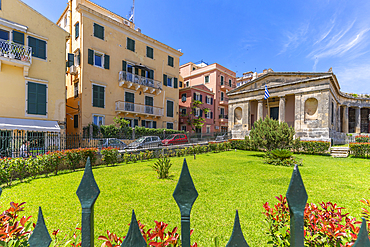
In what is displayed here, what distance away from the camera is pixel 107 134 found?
718 inches

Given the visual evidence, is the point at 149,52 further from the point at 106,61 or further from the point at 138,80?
the point at 106,61

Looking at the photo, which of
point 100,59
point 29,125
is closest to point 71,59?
point 100,59

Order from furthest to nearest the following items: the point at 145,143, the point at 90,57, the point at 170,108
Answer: the point at 170,108
the point at 90,57
the point at 145,143

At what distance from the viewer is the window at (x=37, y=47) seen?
14409mm

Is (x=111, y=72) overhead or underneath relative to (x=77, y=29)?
underneath

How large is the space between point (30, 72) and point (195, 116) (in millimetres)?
22288

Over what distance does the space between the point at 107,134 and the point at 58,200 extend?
1398 cm

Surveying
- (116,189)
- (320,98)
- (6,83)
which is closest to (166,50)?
(6,83)

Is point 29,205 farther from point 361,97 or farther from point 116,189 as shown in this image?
point 361,97

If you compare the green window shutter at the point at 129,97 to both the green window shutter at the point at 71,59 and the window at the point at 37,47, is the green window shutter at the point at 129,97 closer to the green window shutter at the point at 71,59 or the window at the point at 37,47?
the green window shutter at the point at 71,59

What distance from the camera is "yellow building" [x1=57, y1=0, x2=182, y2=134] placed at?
1864cm

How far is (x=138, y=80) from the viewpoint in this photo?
22.6 m

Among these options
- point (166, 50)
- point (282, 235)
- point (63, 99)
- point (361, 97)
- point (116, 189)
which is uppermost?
point (166, 50)

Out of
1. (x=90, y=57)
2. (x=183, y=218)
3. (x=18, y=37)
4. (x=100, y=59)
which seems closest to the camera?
(x=183, y=218)
